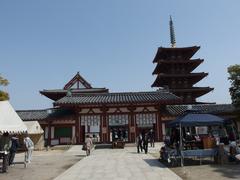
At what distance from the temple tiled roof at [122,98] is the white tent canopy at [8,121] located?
17.3 meters

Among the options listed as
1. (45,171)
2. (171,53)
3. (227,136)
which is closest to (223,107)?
(171,53)

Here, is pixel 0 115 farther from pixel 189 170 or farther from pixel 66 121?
pixel 66 121

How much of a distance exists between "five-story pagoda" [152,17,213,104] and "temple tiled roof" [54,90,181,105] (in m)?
5.06

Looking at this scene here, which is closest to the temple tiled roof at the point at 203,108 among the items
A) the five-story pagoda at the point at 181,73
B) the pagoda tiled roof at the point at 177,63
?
the five-story pagoda at the point at 181,73

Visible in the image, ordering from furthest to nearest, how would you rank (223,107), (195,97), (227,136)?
(195,97)
(223,107)
(227,136)

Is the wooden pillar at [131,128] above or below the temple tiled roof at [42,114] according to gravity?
below

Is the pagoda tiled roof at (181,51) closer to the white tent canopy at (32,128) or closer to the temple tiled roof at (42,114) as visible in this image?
the temple tiled roof at (42,114)

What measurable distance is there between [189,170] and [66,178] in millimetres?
4946

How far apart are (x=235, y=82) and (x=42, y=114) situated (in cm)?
2200

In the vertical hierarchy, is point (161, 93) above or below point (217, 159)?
above

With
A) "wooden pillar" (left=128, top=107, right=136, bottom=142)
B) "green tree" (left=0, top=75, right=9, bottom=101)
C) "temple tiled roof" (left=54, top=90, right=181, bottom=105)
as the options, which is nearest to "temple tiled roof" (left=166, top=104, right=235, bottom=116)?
"temple tiled roof" (left=54, top=90, right=181, bottom=105)

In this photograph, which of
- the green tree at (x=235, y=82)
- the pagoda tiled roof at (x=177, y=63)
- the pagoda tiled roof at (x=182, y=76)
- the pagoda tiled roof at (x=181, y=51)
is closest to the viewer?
the green tree at (x=235, y=82)

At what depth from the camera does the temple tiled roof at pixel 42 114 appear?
3342 cm

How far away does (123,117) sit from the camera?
32.5 metres
